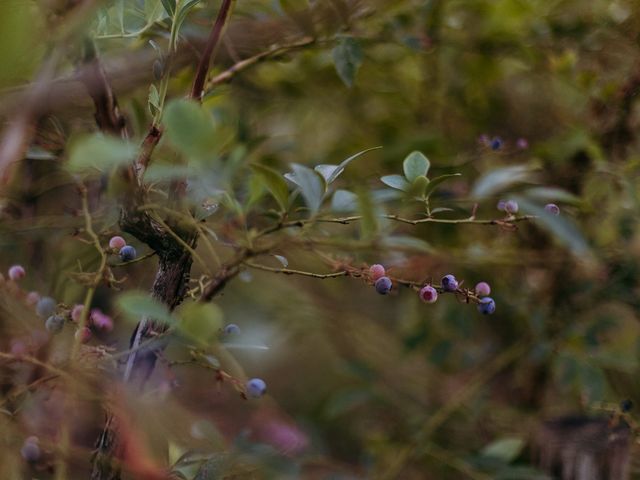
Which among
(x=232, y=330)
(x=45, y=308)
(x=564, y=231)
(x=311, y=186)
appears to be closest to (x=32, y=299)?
(x=45, y=308)

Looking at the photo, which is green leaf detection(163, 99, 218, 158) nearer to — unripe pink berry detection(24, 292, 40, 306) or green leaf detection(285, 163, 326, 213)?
green leaf detection(285, 163, 326, 213)

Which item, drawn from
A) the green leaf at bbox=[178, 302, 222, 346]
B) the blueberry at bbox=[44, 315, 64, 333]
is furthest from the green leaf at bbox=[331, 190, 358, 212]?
the blueberry at bbox=[44, 315, 64, 333]

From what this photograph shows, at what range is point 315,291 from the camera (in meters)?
1.65

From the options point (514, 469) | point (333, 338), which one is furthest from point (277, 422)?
point (333, 338)

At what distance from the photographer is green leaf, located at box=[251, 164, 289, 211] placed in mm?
485

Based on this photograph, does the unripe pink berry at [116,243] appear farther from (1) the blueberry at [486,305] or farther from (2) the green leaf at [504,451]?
(2) the green leaf at [504,451]

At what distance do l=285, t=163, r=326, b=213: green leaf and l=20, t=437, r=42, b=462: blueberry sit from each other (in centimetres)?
27

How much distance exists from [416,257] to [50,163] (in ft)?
1.76

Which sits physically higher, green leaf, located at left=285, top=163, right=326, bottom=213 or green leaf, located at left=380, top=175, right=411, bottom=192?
green leaf, located at left=285, top=163, right=326, bottom=213

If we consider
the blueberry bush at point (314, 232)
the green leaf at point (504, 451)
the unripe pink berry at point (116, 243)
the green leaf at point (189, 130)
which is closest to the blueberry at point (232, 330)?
the blueberry bush at point (314, 232)

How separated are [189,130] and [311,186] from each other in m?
0.12

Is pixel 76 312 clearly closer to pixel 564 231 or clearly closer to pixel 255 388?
pixel 255 388

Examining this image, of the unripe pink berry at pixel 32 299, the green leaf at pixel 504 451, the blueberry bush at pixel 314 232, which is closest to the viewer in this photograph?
the blueberry bush at pixel 314 232

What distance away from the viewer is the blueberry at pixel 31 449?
0.56 metres
